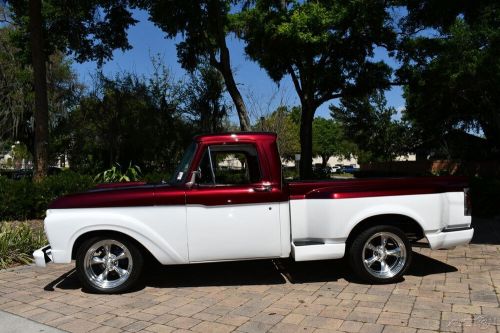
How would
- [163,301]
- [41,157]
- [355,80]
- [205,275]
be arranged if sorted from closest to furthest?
[163,301] < [205,275] < [41,157] < [355,80]

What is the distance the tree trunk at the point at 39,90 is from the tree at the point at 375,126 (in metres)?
34.2

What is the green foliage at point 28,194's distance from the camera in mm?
10956

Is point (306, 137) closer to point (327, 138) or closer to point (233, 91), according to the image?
point (233, 91)

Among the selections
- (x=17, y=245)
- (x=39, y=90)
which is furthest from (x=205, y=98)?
(x=17, y=245)

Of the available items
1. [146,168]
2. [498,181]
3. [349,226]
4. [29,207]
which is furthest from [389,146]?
[349,226]

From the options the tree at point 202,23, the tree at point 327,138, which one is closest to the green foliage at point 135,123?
Result: the tree at point 202,23

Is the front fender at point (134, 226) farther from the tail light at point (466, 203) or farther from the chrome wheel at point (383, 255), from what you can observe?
the tail light at point (466, 203)

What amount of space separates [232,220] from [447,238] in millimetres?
2563

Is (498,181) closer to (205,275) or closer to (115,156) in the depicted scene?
(205,275)

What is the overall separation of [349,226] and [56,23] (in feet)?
42.2

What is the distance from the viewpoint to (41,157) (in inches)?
503

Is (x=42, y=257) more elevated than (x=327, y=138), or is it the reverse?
(x=327, y=138)

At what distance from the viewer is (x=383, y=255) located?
5902mm

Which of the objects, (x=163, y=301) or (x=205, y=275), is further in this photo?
(x=205, y=275)
